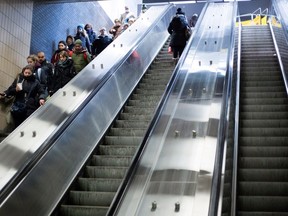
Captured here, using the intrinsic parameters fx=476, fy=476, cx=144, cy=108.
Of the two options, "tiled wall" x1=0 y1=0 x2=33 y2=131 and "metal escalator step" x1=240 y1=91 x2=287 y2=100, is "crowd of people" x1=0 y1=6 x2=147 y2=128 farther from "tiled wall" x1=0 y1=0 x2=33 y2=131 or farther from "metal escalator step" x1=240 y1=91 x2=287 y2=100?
"metal escalator step" x1=240 y1=91 x2=287 y2=100

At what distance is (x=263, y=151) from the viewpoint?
230 inches

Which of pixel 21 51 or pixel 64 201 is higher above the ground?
pixel 21 51

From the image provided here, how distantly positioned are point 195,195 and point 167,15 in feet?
33.7

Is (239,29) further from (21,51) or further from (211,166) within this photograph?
(211,166)

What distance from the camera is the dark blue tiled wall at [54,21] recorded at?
10.2 meters

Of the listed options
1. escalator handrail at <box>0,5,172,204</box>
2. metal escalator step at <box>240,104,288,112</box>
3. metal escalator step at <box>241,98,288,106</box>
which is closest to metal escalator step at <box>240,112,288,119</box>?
metal escalator step at <box>240,104,288,112</box>

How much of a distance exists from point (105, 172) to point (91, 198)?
1.69 feet

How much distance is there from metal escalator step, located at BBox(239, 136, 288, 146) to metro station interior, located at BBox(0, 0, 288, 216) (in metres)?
0.01

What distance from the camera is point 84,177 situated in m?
5.29

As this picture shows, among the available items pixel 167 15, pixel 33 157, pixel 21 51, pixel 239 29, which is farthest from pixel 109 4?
pixel 33 157

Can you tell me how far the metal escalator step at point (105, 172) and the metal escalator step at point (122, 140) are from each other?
783mm

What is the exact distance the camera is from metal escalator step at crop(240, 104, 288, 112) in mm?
7062

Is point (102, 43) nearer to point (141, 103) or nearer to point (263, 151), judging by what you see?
point (141, 103)

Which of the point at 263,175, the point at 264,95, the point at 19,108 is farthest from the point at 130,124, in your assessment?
the point at 264,95
